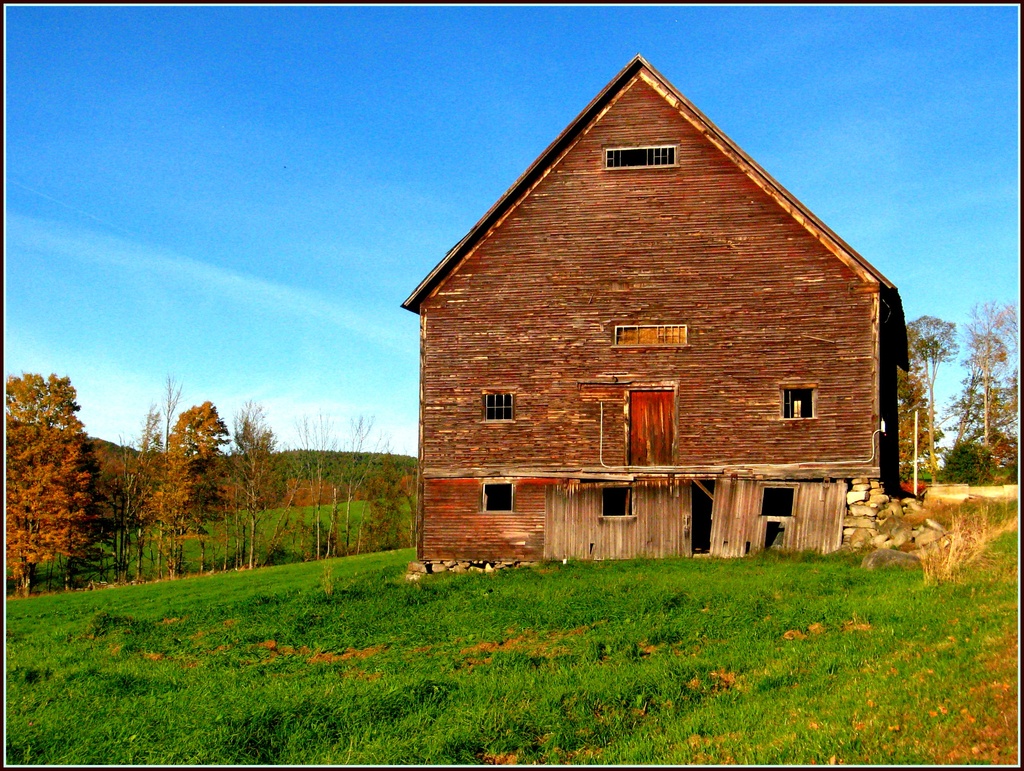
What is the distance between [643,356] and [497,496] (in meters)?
6.44

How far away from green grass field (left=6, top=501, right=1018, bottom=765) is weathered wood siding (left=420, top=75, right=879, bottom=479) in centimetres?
528

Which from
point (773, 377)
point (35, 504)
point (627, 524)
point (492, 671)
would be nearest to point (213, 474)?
point (35, 504)

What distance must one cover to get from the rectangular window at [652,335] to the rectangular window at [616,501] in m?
4.69

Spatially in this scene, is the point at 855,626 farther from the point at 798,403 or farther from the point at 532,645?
the point at 798,403

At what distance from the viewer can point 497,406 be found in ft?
83.8

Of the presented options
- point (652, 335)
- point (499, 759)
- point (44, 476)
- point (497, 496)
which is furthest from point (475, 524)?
point (44, 476)

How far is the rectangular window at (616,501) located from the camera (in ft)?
82.6

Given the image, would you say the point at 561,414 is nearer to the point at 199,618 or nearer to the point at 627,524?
the point at 627,524

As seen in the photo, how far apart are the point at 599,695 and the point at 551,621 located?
5.20 meters

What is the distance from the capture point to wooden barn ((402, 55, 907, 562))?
944 inches

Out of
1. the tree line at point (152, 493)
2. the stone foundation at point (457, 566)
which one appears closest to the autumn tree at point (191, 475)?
the tree line at point (152, 493)

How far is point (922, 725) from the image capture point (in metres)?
8.84

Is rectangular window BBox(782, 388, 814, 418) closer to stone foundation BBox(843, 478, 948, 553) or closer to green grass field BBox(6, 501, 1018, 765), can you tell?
stone foundation BBox(843, 478, 948, 553)

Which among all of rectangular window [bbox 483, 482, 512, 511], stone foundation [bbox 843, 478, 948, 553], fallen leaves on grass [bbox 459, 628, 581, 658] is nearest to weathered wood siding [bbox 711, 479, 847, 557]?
stone foundation [bbox 843, 478, 948, 553]
